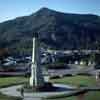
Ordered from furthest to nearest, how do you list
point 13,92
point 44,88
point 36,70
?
point 36,70, point 44,88, point 13,92

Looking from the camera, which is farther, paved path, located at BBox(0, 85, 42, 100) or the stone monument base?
the stone monument base

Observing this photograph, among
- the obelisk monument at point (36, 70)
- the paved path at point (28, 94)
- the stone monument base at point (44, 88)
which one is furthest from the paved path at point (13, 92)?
the obelisk monument at point (36, 70)

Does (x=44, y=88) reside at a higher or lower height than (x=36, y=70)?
lower

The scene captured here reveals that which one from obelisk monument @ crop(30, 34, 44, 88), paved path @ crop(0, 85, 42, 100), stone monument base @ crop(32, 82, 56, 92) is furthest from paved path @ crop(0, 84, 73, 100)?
obelisk monument @ crop(30, 34, 44, 88)

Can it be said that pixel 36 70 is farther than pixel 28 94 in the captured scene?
Yes

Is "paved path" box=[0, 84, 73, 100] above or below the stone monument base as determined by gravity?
below

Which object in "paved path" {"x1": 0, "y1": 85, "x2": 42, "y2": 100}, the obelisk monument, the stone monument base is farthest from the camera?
the obelisk monument

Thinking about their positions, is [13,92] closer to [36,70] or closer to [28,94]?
[28,94]

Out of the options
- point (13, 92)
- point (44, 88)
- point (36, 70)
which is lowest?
point (13, 92)

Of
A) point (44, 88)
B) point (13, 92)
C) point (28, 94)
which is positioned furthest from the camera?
point (44, 88)

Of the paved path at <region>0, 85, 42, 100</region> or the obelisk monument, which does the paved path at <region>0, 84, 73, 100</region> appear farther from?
the obelisk monument

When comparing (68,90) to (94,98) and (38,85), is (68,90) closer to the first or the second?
(38,85)

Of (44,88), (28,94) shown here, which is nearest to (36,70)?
(44,88)

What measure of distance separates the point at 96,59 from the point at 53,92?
43.4m
